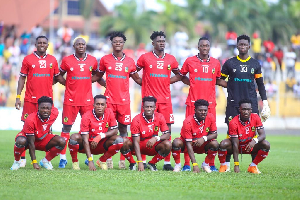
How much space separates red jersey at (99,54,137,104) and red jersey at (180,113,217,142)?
166 centimetres

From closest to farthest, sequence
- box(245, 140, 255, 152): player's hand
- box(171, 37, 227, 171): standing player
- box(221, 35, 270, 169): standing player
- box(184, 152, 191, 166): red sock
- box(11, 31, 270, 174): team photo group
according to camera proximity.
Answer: box(245, 140, 255, 152): player's hand → box(11, 31, 270, 174): team photo group → box(184, 152, 191, 166): red sock → box(221, 35, 270, 169): standing player → box(171, 37, 227, 171): standing player

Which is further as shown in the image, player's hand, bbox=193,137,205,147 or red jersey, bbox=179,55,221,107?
red jersey, bbox=179,55,221,107

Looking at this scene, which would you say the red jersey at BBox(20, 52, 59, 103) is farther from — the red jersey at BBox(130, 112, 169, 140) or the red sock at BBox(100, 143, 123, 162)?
the red jersey at BBox(130, 112, 169, 140)

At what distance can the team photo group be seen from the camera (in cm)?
1091

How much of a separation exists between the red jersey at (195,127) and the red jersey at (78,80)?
2356mm

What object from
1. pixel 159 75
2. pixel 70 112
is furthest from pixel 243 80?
pixel 70 112

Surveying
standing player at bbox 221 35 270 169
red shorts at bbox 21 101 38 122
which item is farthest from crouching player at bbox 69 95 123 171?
standing player at bbox 221 35 270 169

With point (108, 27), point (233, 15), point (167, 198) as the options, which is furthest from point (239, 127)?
point (108, 27)

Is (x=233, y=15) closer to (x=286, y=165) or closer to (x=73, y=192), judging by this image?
(x=286, y=165)

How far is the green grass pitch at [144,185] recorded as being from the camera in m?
8.09

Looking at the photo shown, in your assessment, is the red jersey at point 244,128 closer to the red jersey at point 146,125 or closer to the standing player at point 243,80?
the standing player at point 243,80

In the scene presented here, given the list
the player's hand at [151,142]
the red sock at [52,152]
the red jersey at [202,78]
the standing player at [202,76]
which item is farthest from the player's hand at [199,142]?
the red sock at [52,152]

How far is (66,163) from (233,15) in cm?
3067

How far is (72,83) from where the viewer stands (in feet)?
39.5
